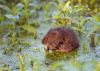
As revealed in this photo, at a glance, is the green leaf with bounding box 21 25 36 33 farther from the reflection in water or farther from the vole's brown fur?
the reflection in water

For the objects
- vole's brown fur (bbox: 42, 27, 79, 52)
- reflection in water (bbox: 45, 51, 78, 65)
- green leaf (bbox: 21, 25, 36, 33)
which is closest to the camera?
reflection in water (bbox: 45, 51, 78, 65)

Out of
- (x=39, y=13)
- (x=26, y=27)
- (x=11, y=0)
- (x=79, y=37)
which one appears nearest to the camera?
(x=79, y=37)

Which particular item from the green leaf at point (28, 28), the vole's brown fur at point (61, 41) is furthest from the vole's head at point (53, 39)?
the green leaf at point (28, 28)

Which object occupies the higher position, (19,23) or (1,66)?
(19,23)

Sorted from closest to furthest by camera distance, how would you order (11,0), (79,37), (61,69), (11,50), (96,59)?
(61,69) → (96,59) → (11,50) → (79,37) → (11,0)

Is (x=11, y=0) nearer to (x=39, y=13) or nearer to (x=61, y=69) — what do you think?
(x=39, y=13)

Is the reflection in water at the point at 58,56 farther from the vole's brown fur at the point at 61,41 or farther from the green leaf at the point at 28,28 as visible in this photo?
the green leaf at the point at 28,28

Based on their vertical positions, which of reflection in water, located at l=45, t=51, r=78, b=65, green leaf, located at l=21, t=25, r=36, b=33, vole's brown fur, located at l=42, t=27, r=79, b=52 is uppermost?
green leaf, located at l=21, t=25, r=36, b=33

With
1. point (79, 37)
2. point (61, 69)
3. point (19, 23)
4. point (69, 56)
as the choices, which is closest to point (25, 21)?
point (19, 23)

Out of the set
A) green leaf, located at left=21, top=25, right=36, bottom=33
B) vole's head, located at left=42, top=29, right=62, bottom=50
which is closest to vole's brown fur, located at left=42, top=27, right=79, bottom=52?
vole's head, located at left=42, top=29, right=62, bottom=50
